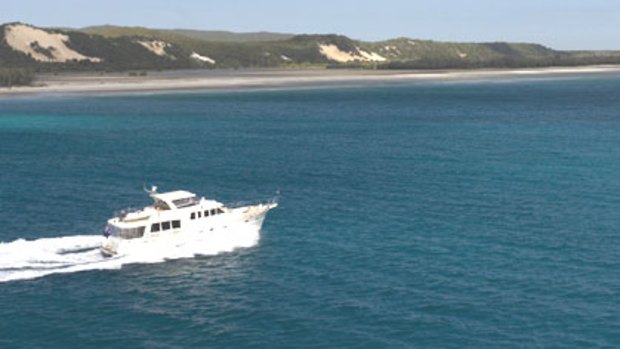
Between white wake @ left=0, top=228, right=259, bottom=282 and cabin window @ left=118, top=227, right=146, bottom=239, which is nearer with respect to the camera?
white wake @ left=0, top=228, right=259, bottom=282

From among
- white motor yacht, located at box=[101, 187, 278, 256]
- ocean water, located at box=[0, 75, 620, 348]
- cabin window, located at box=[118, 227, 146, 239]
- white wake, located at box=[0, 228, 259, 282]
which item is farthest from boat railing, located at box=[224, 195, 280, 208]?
cabin window, located at box=[118, 227, 146, 239]

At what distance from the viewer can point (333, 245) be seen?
54.8m

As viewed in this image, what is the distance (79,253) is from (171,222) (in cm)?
640

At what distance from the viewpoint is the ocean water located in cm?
4072

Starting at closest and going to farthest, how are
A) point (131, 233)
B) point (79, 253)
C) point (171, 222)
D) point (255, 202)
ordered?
point (131, 233)
point (79, 253)
point (171, 222)
point (255, 202)

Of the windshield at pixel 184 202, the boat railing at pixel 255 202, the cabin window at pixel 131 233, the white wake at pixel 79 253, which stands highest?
the windshield at pixel 184 202

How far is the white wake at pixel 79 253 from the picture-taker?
50.4 metres

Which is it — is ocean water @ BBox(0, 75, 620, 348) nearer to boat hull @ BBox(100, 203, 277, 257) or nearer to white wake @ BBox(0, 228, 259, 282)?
white wake @ BBox(0, 228, 259, 282)

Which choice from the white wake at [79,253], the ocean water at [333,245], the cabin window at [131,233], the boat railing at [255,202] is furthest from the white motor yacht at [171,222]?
the boat railing at [255,202]

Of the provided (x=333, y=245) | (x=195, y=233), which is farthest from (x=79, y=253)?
(x=333, y=245)

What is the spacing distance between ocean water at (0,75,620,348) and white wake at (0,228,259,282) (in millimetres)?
171

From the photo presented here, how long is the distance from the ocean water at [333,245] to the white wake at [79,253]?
0.17 m

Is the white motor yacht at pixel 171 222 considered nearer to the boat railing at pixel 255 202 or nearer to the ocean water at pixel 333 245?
the ocean water at pixel 333 245

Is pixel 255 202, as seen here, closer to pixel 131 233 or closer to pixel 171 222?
pixel 171 222
